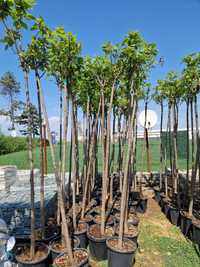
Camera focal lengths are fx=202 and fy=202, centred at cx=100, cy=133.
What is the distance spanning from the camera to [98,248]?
2.19 metres

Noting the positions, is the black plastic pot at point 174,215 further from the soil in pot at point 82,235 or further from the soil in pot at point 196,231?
the soil in pot at point 82,235

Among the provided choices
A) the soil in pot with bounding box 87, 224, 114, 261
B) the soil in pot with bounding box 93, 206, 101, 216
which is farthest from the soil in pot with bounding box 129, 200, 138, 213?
the soil in pot with bounding box 87, 224, 114, 261

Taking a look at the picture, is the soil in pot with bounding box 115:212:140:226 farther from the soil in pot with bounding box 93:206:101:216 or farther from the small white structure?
the small white structure

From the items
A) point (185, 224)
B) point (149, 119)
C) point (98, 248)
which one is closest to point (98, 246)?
point (98, 248)

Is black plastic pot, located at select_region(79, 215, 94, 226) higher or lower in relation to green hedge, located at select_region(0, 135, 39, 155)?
lower

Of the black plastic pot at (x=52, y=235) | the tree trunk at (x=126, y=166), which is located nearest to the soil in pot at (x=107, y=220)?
the black plastic pot at (x=52, y=235)

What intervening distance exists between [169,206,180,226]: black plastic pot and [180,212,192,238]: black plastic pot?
161 mm

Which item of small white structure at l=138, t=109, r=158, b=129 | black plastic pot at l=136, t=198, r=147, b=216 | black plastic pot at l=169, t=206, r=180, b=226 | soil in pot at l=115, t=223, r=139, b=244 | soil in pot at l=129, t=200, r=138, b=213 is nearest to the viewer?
soil in pot at l=115, t=223, r=139, b=244

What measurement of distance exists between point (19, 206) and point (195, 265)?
265 cm

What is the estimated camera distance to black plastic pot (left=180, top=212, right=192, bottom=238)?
2.66m

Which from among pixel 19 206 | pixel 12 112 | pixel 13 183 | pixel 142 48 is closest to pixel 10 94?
pixel 12 112

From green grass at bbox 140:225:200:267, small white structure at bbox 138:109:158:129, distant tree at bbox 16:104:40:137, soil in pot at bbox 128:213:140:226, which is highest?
small white structure at bbox 138:109:158:129

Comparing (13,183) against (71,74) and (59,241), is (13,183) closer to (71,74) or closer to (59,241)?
(59,241)

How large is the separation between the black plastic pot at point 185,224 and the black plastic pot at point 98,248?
1.21m
